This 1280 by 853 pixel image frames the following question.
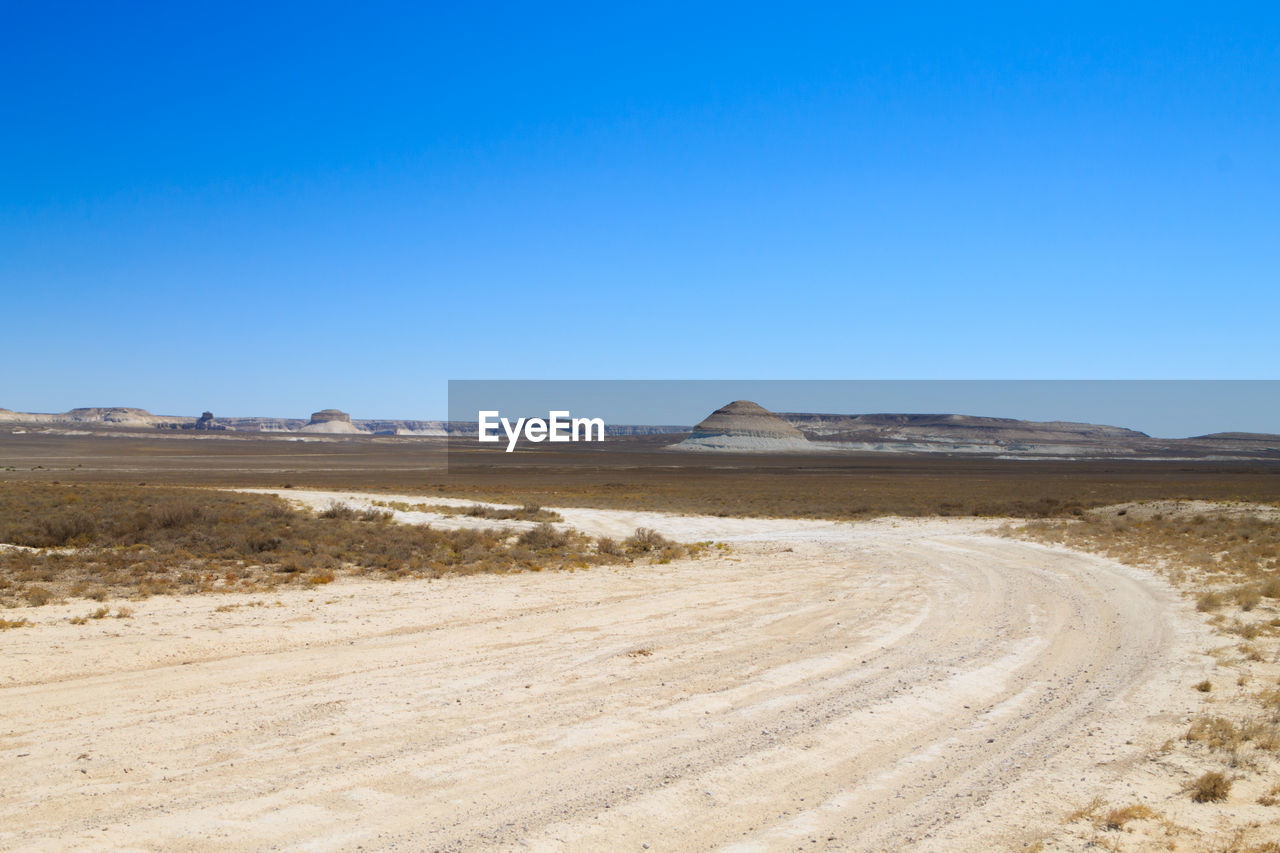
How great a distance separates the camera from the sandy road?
17.5 ft

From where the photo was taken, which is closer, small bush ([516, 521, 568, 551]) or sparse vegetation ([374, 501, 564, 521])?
small bush ([516, 521, 568, 551])

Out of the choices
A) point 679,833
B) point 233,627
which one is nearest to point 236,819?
point 679,833

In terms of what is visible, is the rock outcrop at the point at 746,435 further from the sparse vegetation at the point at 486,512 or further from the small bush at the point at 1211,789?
the small bush at the point at 1211,789

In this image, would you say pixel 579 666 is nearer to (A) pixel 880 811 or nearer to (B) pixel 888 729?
(B) pixel 888 729

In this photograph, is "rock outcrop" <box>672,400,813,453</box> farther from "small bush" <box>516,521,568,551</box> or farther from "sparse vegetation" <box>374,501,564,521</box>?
"small bush" <box>516,521,568,551</box>

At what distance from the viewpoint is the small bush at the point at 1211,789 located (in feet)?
19.3

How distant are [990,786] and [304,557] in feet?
52.2

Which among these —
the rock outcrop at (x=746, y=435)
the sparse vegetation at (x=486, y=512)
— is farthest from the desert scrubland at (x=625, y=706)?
the rock outcrop at (x=746, y=435)

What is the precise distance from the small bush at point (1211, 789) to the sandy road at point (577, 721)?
1.96 ft

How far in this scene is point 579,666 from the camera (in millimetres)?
9531

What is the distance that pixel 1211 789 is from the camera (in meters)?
5.90

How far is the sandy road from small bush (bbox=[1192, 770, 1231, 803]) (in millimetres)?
598

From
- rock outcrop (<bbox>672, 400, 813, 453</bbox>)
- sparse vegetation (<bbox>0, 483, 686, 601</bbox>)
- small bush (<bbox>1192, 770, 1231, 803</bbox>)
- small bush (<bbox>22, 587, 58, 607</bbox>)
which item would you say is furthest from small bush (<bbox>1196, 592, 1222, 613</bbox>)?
rock outcrop (<bbox>672, 400, 813, 453</bbox>)

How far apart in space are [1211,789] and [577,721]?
4.90 m
